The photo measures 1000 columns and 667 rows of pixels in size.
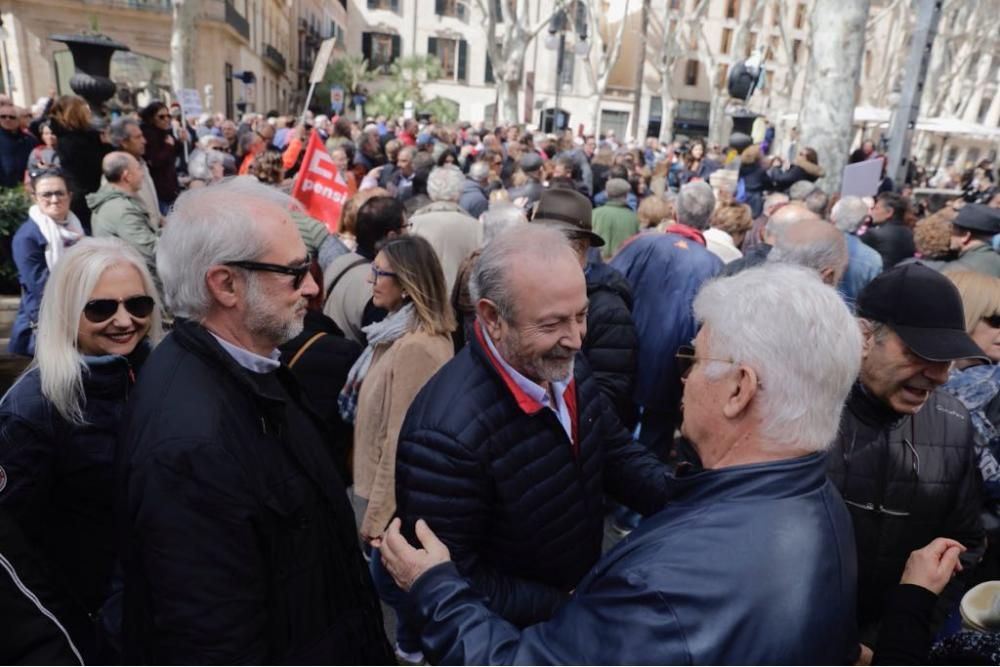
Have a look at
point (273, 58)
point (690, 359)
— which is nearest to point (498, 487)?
point (690, 359)

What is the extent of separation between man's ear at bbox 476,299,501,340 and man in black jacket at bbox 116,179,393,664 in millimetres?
513

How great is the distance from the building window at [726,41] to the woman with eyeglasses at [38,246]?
52.4 m

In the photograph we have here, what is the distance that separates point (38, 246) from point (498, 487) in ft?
13.9

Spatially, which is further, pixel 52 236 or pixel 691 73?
pixel 691 73

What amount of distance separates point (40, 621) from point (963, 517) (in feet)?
8.02

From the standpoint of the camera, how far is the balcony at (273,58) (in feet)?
140

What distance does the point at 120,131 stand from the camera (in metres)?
5.74

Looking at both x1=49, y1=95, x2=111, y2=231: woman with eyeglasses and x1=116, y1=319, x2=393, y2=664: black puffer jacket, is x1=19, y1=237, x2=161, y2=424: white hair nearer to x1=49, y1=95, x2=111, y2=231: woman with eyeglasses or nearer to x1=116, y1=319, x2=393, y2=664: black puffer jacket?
x1=116, y1=319, x2=393, y2=664: black puffer jacket

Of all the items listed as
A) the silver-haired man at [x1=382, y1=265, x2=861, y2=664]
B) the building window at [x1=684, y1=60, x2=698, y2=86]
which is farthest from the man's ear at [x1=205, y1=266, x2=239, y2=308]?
the building window at [x1=684, y1=60, x2=698, y2=86]

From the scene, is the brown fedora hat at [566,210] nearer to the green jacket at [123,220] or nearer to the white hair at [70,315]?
the white hair at [70,315]

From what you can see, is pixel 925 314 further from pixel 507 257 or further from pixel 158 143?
pixel 158 143

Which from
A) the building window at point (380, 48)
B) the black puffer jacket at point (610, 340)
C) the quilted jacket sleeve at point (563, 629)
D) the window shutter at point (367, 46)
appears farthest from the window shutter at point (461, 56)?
the quilted jacket sleeve at point (563, 629)

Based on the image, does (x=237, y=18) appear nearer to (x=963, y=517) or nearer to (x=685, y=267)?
(x=685, y=267)

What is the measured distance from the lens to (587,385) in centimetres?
218
